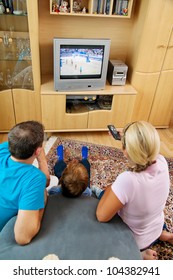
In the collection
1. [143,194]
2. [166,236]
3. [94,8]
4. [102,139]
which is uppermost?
[94,8]

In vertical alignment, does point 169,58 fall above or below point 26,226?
above

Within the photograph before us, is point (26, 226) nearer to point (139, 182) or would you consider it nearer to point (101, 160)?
point (139, 182)

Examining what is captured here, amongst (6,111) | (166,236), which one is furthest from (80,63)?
(166,236)

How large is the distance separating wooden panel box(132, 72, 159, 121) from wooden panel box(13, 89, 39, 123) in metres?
1.15

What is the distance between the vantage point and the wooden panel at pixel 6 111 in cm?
234

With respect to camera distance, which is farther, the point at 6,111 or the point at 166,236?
the point at 6,111

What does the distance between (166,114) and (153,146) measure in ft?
6.31

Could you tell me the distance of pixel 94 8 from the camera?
228 centimetres

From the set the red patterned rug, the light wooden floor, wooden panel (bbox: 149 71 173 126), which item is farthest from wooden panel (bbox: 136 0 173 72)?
the red patterned rug

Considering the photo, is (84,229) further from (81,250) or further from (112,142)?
(112,142)

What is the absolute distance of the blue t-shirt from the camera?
3.30ft

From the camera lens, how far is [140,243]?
49.6 inches

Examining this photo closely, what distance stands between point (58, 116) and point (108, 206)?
1538mm
